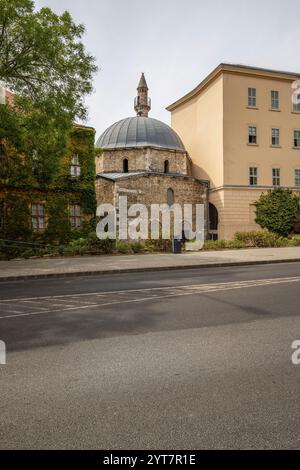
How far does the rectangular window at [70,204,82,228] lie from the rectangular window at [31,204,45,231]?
6.44ft

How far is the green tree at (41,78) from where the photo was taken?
15.2 metres

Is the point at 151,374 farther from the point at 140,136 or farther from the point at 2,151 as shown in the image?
the point at 140,136

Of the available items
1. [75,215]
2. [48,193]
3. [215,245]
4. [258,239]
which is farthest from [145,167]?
[48,193]

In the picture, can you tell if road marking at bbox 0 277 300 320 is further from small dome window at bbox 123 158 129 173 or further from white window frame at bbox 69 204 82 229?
small dome window at bbox 123 158 129 173

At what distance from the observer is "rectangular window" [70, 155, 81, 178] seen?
24.0 metres

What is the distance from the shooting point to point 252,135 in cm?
3334

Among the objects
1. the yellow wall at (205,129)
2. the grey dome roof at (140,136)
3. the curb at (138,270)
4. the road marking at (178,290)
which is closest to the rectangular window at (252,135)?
the yellow wall at (205,129)

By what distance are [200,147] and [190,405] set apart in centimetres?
3672

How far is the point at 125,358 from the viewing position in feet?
14.1

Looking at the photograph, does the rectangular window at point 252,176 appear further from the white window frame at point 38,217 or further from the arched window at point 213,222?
the white window frame at point 38,217

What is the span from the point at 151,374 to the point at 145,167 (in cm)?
3331

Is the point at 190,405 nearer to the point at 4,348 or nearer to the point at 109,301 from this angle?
the point at 4,348
